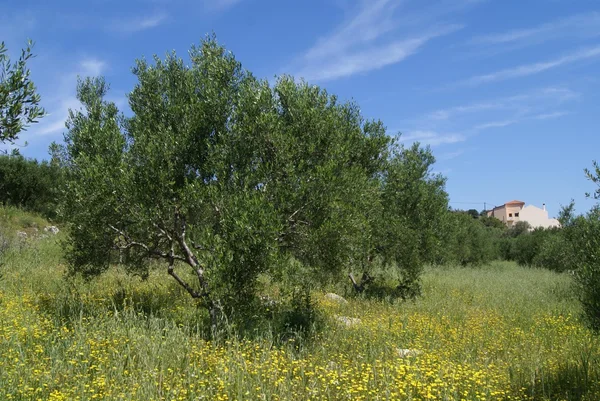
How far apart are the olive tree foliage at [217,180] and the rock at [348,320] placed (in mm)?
1940

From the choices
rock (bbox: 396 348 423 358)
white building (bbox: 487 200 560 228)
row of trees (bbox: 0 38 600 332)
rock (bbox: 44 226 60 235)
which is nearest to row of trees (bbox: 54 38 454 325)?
row of trees (bbox: 0 38 600 332)

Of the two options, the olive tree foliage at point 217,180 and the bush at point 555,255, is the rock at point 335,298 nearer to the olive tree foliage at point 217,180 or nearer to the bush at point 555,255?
the olive tree foliage at point 217,180

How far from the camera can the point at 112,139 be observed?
454 inches

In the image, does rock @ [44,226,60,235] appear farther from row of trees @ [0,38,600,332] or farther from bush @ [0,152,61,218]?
row of trees @ [0,38,600,332]

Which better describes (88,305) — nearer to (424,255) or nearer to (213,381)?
(213,381)

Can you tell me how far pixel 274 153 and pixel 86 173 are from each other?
427 centimetres

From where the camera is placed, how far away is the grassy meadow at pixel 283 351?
7.34 m

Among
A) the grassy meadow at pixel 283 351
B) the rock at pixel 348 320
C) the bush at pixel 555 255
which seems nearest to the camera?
the grassy meadow at pixel 283 351

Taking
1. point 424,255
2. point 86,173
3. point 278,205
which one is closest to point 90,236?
point 86,173

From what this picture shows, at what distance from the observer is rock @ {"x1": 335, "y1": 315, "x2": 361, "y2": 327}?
1306cm

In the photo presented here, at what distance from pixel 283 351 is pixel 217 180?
414cm

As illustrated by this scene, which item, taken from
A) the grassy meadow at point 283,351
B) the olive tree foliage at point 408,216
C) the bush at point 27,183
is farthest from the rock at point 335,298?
the bush at point 27,183

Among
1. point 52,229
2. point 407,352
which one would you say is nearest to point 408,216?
point 407,352

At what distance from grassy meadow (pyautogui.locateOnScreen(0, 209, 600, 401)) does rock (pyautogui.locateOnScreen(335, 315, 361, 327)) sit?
0.60 ft
